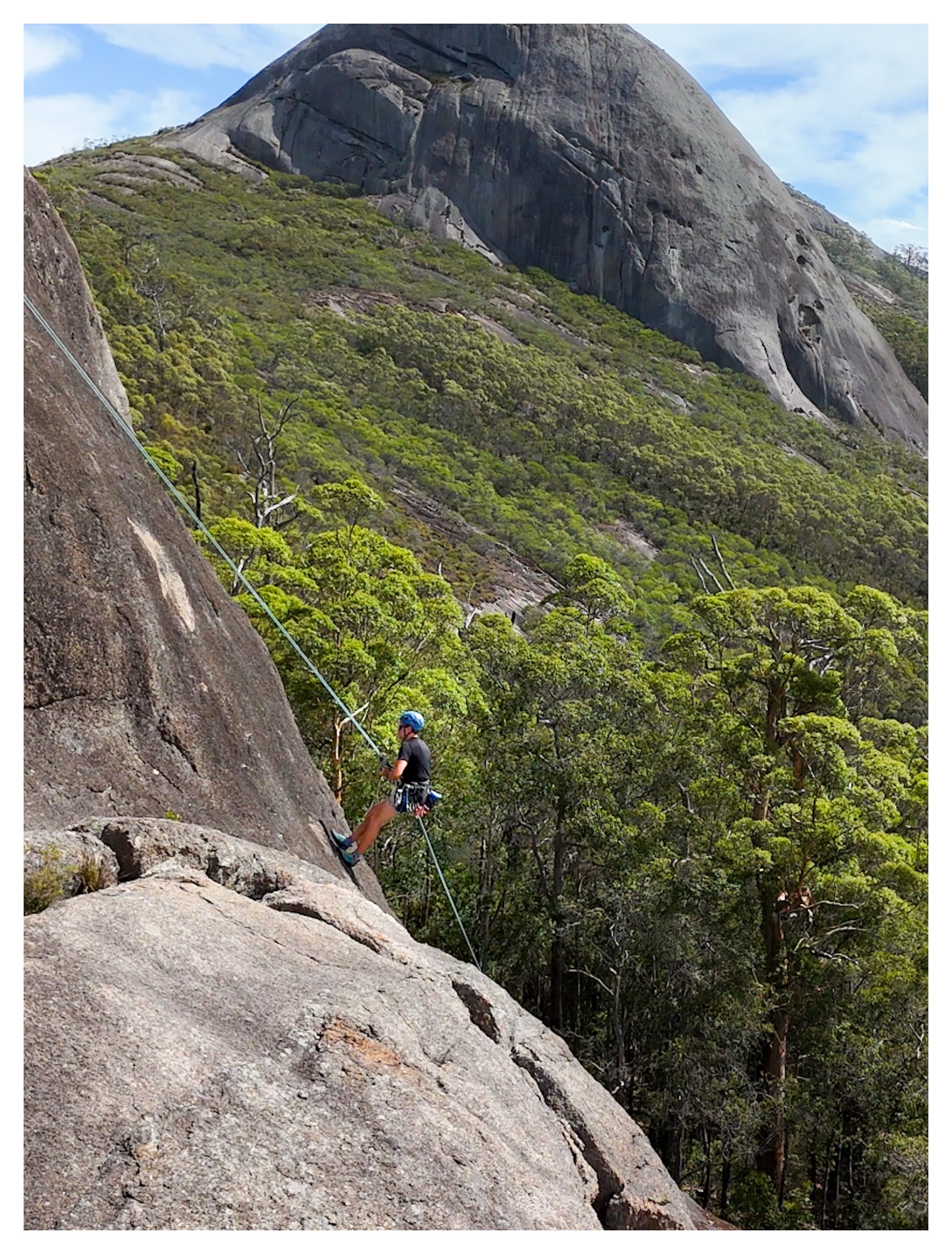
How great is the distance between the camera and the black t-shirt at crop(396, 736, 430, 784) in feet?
30.0

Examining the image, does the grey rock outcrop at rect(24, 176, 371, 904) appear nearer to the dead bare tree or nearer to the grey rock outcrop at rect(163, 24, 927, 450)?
the dead bare tree

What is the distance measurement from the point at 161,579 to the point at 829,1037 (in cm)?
1546

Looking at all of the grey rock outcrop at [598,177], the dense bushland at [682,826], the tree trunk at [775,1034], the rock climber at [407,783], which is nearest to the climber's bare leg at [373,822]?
the rock climber at [407,783]

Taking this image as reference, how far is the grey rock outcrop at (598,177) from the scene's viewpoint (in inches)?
3408

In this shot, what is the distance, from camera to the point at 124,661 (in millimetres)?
7781

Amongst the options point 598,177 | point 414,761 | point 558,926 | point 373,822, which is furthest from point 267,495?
point 598,177

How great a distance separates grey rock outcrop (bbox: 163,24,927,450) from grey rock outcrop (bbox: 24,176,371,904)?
79284 millimetres

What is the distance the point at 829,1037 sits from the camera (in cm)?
1830

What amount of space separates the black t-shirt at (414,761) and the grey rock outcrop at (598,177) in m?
79.0

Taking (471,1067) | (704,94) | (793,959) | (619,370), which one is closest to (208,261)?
(619,370)

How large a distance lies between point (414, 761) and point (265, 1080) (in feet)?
14.7

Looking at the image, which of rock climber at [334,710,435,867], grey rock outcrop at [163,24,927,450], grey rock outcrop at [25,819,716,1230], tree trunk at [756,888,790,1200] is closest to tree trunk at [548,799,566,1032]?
tree trunk at [756,888,790,1200]

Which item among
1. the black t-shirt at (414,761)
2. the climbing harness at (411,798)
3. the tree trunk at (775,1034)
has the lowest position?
the tree trunk at (775,1034)

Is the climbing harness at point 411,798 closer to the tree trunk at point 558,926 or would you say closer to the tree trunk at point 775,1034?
the tree trunk at point 558,926
